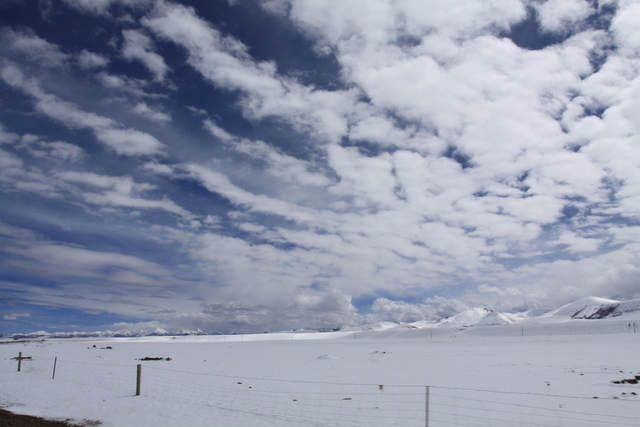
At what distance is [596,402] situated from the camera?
47.3 feet

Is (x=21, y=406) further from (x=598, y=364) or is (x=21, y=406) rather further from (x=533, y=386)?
(x=598, y=364)

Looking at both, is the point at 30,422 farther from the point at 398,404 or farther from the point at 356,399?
the point at 398,404

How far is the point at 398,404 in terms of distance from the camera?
15.4 m

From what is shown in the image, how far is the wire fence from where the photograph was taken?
12.6 meters

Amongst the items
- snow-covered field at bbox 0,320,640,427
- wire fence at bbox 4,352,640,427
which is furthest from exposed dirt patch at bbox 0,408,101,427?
wire fence at bbox 4,352,640,427

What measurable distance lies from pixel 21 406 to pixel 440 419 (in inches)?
689

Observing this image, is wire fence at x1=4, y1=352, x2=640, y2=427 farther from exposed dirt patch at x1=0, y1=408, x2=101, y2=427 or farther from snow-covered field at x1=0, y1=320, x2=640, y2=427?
exposed dirt patch at x1=0, y1=408, x2=101, y2=427

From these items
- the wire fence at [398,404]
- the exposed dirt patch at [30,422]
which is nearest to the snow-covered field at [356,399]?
the wire fence at [398,404]

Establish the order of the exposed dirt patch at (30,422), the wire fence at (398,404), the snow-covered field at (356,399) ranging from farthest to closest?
1. the snow-covered field at (356,399)
2. the wire fence at (398,404)
3. the exposed dirt patch at (30,422)

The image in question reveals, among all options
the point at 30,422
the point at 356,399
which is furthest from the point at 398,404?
the point at 30,422

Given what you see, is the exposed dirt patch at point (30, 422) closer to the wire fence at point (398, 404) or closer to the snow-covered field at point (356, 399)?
the snow-covered field at point (356, 399)

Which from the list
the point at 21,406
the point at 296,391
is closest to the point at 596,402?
the point at 296,391

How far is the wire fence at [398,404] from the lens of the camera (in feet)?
41.3

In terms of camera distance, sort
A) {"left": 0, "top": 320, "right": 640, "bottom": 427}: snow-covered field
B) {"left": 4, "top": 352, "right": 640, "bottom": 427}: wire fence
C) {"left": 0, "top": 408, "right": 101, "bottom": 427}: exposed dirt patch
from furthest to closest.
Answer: {"left": 0, "top": 320, "right": 640, "bottom": 427}: snow-covered field, {"left": 4, "top": 352, "right": 640, "bottom": 427}: wire fence, {"left": 0, "top": 408, "right": 101, "bottom": 427}: exposed dirt patch
